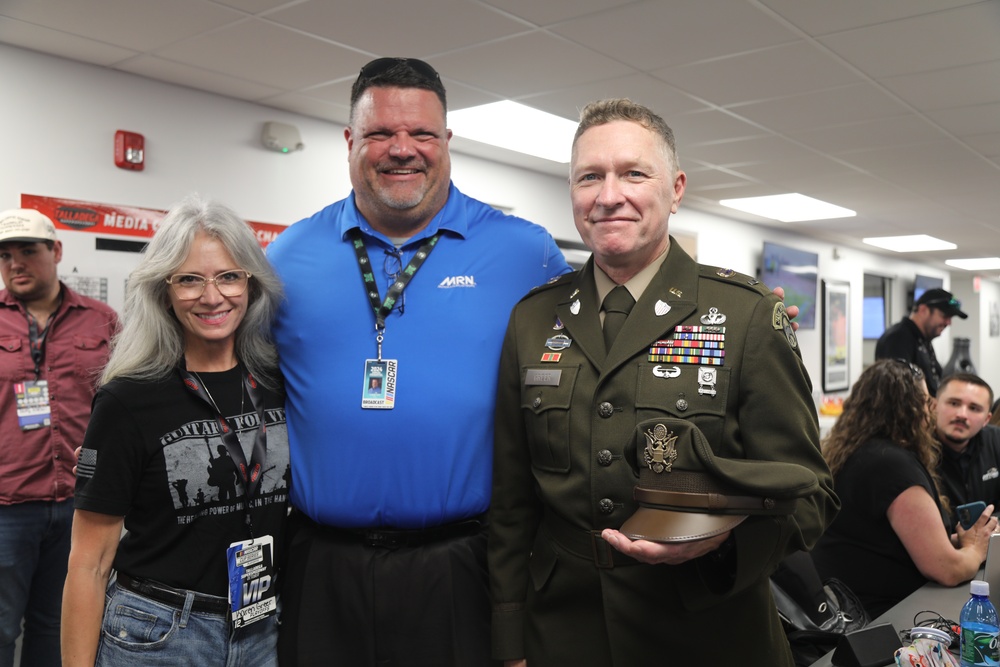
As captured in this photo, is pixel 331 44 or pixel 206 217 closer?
pixel 206 217

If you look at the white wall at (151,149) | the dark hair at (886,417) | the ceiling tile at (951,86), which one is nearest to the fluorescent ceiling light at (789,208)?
the ceiling tile at (951,86)

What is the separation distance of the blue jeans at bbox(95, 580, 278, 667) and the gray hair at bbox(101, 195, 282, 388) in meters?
0.46

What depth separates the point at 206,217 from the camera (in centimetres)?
176

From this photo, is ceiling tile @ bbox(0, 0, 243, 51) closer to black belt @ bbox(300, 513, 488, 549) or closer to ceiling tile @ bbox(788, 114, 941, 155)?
black belt @ bbox(300, 513, 488, 549)

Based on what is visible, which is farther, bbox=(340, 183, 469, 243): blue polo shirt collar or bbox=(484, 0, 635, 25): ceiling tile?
bbox=(484, 0, 635, 25): ceiling tile

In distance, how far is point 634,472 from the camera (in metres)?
1.40

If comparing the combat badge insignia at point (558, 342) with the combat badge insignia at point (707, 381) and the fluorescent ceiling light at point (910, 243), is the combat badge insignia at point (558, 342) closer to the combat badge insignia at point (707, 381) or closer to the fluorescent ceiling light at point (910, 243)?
the combat badge insignia at point (707, 381)

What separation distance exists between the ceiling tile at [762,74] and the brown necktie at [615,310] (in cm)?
247

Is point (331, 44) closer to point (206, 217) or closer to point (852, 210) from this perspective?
point (206, 217)

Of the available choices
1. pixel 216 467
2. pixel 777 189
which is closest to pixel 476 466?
pixel 216 467

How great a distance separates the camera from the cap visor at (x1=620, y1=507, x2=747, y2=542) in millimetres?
1219

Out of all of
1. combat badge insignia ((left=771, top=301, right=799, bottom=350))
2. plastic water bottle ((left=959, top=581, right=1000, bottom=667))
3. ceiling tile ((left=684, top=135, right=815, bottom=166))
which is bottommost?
plastic water bottle ((left=959, top=581, right=1000, bottom=667))

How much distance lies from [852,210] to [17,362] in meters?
7.60

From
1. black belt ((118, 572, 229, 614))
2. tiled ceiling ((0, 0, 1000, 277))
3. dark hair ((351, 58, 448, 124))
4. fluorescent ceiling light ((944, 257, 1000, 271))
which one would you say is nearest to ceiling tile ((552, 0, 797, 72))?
tiled ceiling ((0, 0, 1000, 277))
